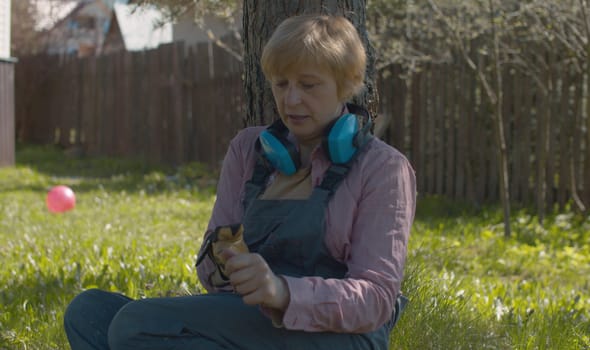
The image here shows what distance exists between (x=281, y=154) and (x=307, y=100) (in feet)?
0.61

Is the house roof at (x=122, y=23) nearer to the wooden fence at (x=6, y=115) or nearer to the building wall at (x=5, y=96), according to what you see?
the building wall at (x=5, y=96)

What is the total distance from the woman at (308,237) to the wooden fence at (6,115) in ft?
44.7

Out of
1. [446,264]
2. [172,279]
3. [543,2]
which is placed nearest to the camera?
[172,279]

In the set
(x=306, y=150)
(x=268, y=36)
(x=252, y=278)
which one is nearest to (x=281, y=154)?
(x=306, y=150)

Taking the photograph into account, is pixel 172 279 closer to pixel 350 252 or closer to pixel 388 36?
pixel 350 252

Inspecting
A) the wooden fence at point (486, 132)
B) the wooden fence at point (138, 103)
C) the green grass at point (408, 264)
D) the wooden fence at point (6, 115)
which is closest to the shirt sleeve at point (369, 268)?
→ the green grass at point (408, 264)

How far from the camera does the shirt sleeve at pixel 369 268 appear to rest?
6.70 feet

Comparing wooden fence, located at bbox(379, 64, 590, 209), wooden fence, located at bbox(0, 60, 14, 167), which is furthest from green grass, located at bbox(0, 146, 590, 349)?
wooden fence, located at bbox(0, 60, 14, 167)

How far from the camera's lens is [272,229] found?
2.33m

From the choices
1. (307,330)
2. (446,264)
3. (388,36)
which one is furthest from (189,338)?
(388,36)

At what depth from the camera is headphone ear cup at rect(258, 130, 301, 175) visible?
7.81 ft

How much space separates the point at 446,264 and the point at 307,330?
3.84 meters

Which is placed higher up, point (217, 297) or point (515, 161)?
point (217, 297)

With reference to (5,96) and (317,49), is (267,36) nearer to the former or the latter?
(317,49)
